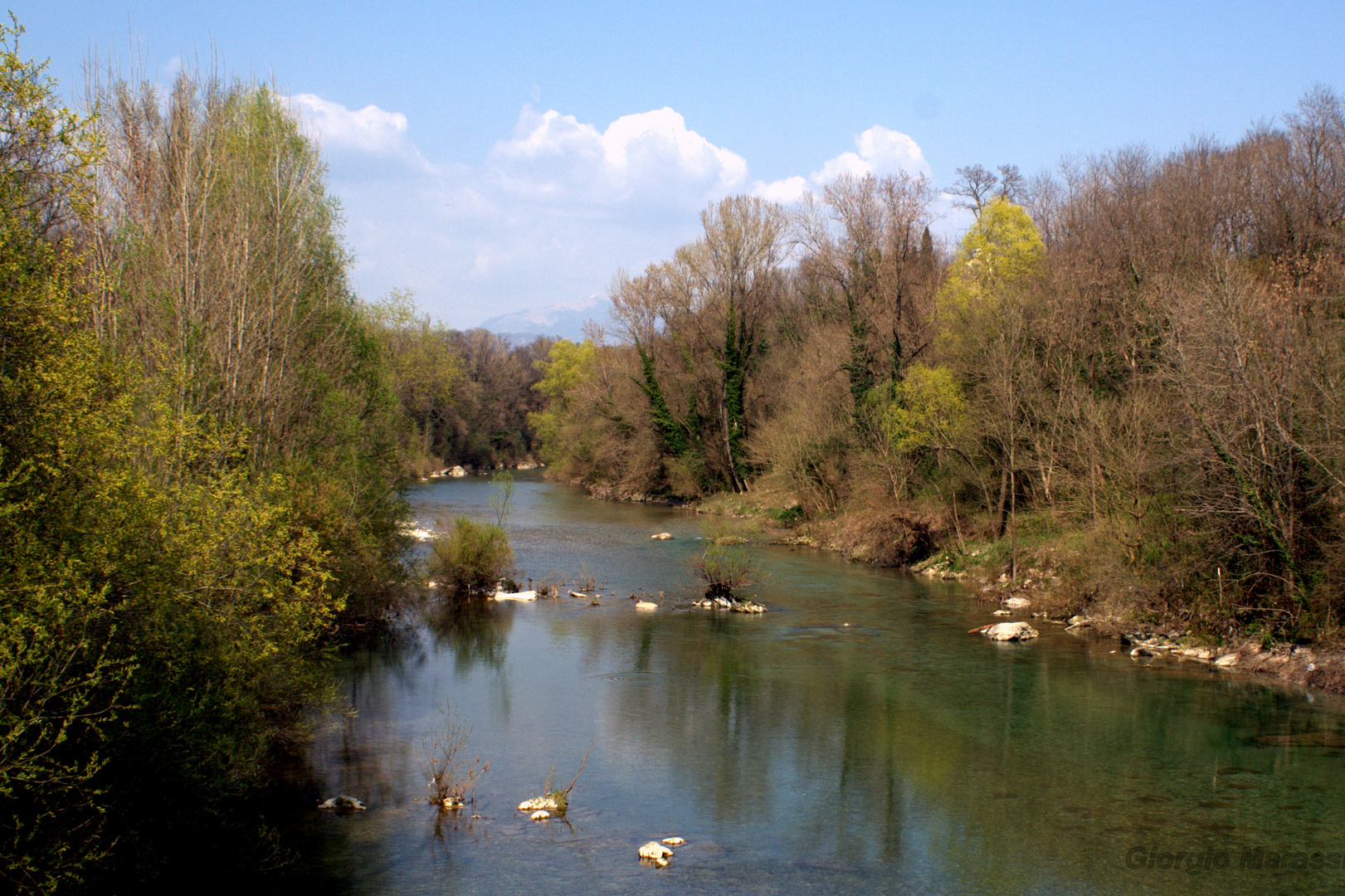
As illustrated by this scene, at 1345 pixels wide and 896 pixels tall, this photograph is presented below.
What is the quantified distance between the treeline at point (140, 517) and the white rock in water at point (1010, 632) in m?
14.3

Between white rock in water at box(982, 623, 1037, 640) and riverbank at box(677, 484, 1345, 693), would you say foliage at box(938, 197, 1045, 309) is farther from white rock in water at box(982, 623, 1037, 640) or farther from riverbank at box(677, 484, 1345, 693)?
white rock in water at box(982, 623, 1037, 640)

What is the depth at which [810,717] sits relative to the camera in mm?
15438

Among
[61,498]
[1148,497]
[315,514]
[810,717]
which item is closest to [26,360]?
[61,498]

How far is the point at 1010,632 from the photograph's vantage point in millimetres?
20953

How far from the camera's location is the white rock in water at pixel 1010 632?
20.9m

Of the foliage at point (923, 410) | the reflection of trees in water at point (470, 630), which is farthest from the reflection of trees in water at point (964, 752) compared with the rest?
the foliage at point (923, 410)

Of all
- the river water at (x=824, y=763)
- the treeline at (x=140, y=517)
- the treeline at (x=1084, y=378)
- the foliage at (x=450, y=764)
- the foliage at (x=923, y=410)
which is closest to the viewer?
the treeline at (x=140, y=517)

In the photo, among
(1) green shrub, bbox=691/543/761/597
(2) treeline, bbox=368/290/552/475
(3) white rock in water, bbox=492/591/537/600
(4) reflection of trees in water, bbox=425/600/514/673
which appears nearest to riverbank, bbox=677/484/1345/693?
(1) green shrub, bbox=691/543/761/597

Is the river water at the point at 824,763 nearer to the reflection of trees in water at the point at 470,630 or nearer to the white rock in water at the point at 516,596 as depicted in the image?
the reflection of trees in water at the point at 470,630

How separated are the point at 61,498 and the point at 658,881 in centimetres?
669

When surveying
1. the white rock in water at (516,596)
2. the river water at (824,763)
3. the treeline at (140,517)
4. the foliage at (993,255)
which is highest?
the foliage at (993,255)

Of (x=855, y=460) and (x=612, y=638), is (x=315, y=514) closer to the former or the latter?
(x=612, y=638)

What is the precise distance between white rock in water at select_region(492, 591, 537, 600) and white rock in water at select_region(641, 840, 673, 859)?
51.9ft

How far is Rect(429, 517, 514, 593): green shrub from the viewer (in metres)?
25.5
